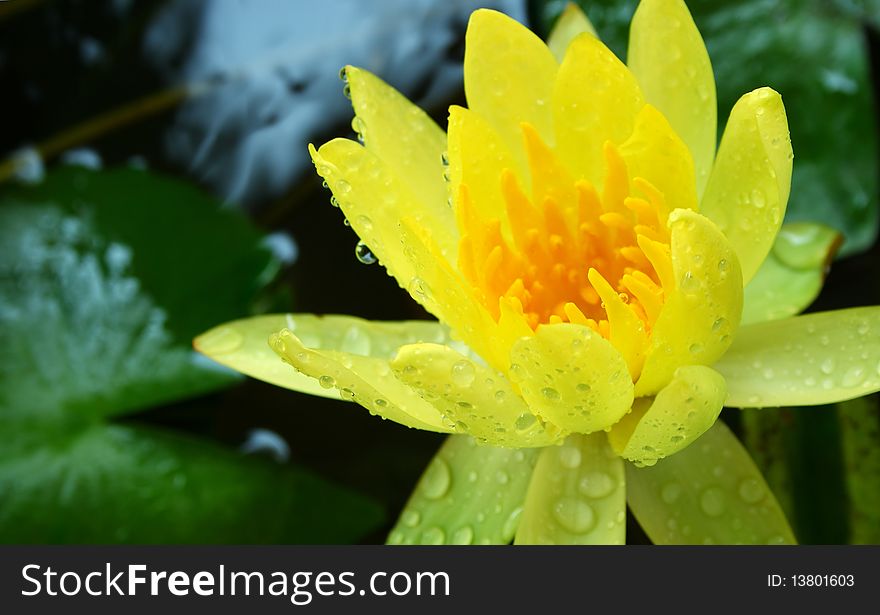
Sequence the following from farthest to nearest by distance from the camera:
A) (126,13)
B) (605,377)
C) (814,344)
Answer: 1. (126,13)
2. (814,344)
3. (605,377)

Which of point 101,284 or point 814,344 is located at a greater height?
point 101,284

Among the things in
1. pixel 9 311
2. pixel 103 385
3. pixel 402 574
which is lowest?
pixel 402 574

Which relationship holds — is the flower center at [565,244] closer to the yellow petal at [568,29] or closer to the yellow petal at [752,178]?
the yellow petal at [752,178]

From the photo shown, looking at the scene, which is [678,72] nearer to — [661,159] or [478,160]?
[661,159]

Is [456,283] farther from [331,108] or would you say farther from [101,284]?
[331,108]

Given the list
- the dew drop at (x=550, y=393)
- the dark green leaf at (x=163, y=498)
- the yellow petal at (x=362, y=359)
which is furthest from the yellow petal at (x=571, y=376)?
the dark green leaf at (x=163, y=498)

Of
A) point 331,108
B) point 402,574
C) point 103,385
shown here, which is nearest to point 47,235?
point 103,385
